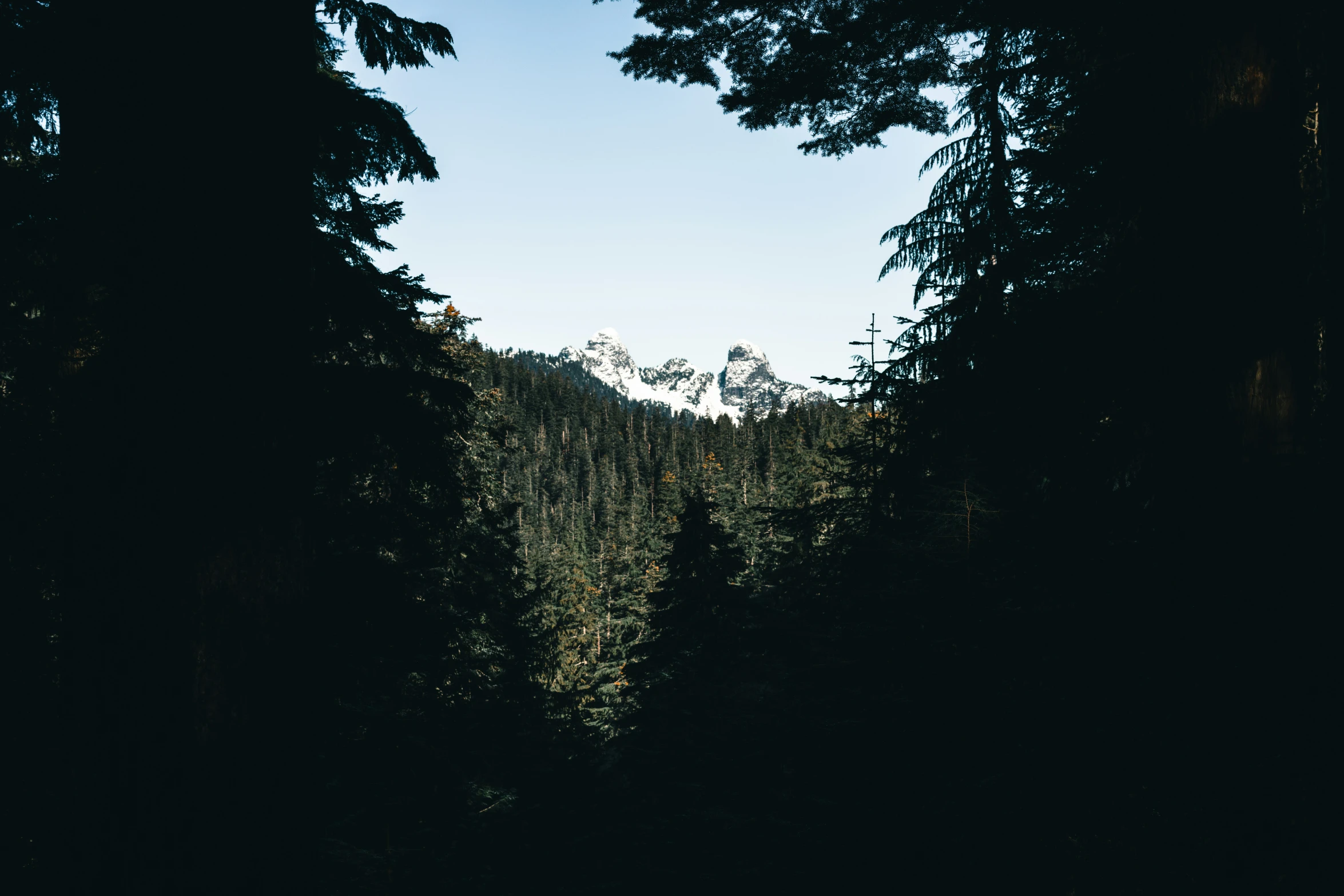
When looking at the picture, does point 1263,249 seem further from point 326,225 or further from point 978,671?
point 326,225

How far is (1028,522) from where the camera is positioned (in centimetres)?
676

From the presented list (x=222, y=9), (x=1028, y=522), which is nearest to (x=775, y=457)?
(x=1028, y=522)

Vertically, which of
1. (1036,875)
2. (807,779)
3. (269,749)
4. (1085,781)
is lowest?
(807,779)

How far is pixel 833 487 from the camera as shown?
12.6m

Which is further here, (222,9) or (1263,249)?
(1263,249)

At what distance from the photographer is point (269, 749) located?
198 centimetres

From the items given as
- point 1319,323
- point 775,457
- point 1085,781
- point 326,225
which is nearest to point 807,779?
point 1085,781

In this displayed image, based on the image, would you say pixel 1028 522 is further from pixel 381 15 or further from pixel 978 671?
pixel 381 15

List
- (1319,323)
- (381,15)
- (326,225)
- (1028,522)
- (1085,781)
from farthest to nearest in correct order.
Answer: (326,225)
(1028,522)
(1085,781)
(381,15)
(1319,323)

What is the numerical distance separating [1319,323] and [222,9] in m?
5.26

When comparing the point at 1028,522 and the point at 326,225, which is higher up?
the point at 326,225

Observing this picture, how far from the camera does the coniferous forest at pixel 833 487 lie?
198 centimetres

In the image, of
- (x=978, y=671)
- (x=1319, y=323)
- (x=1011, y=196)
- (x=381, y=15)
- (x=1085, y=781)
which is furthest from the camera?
(x=1011, y=196)

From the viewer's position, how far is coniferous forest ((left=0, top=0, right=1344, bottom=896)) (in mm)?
1978
